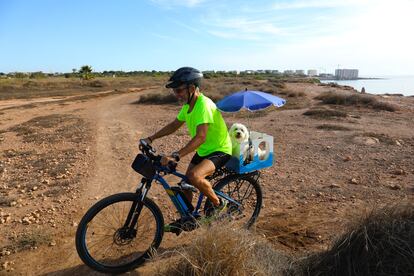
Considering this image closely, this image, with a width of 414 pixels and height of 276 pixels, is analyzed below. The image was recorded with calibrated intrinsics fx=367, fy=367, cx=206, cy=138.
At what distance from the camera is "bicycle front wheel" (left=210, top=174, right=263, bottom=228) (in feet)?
13.8

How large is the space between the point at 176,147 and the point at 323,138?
4.07 meters

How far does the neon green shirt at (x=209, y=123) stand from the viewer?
3.48 metres

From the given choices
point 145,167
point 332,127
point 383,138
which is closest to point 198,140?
point 145,167

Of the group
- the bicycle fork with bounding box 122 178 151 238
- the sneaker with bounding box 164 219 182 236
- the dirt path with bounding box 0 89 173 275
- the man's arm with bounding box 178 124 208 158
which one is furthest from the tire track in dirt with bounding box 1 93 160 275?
the man's arm with bounding box 178 124 208 158

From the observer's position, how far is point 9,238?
434 centimetres

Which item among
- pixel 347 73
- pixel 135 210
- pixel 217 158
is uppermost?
pixel 217 158

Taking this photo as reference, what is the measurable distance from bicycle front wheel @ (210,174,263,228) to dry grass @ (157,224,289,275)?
111 cm

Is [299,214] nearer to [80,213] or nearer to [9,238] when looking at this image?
[80,213]

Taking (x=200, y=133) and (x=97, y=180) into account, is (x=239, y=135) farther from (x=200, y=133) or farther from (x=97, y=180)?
(x=97, y=180)

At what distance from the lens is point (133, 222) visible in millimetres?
3631

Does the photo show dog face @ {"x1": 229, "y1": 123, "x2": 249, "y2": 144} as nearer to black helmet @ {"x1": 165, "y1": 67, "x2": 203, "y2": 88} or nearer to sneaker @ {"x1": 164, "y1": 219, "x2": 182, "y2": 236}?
black helmet @ {"x1": 165, "y1": 67, "x2": 203, "y2": 88}

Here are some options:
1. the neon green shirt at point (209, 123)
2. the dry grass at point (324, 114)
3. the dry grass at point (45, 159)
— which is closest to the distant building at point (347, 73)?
the dry grass at point (324, 114)

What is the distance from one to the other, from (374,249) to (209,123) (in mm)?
1781

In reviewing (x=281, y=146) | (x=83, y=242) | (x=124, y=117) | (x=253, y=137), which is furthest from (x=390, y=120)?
(x=83, y=242)
